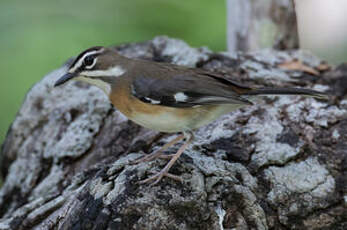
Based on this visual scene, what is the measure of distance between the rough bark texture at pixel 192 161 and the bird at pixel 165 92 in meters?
0.31

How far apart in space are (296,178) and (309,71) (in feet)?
6.23

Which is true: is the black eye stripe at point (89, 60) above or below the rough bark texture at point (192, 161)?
above

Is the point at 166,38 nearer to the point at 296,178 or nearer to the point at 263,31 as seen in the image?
the point at 263,31

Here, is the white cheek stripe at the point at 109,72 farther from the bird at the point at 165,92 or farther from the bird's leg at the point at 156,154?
the bird's leg at the point at 156,154

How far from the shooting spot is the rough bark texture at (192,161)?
3.64m

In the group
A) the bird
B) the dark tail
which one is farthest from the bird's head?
the dark tail

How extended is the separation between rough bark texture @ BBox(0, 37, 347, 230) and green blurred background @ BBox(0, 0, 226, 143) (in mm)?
A: 1908

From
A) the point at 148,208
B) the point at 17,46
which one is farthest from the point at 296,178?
the point at 17,46

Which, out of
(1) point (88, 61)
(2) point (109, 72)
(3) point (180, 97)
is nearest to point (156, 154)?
(3) point (180, 97)

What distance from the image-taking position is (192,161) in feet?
13.5

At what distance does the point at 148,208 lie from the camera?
3508 millimetres

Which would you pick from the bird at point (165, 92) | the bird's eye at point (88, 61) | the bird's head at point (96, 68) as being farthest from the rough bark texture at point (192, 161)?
the bird's eye at point (88, 61)

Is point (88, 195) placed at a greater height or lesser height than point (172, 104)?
lesser

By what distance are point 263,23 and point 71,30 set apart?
3207mm
